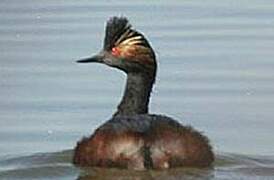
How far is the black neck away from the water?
58 centimetres

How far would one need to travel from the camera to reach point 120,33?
11.9 metres

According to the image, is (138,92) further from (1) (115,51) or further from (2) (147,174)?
(2) (147,174)

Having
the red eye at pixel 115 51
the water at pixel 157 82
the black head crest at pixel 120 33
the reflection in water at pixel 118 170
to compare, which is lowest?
the reflection in water at pixel 118 170

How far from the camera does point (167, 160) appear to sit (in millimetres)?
11297

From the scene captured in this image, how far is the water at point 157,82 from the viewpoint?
12.3 meters

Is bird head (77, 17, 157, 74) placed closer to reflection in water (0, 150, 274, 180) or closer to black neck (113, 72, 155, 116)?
black neck (113, 72, 155, 116)

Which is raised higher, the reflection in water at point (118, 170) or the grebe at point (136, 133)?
the grebe at point (136, 133)

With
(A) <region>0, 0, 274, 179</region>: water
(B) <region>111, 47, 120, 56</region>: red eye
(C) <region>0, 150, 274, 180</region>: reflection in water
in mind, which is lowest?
(C) <region>0, 150, 274, 180</region>: reflection in water

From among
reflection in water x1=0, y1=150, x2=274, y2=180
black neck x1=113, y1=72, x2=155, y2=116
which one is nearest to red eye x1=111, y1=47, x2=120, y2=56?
black neck x1=113, y1=72, x2=155, y2=116

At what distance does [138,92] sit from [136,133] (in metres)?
1.09

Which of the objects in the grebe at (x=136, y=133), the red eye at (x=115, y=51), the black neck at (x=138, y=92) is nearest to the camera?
the grebe at (x=136, y=133)

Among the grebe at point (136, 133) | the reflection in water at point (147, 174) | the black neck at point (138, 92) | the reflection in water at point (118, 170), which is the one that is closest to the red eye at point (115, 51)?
the grebe at point (136, 133)

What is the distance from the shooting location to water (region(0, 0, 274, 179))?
12.3m

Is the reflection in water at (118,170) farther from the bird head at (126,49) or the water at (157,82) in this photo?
the bird head at (126,49)
